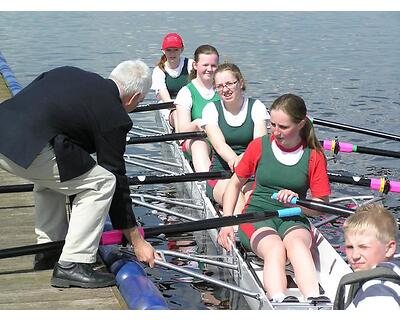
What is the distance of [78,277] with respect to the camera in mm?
4770

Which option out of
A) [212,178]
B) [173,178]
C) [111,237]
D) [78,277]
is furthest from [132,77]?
[212,178]

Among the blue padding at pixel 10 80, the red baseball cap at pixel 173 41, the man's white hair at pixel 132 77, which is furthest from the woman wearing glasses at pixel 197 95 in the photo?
the blue padding at pixel 10 80

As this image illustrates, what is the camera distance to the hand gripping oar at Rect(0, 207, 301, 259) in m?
4.80

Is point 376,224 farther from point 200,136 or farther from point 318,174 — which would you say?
point 200,136

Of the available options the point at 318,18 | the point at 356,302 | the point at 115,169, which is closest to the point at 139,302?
the point at 115,169

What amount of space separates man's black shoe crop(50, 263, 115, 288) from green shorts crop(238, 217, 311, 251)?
1.23 meters

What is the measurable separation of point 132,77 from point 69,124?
45cm

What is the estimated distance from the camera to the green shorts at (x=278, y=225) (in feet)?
18.2

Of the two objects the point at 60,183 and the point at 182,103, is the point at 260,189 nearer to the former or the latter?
the point at 60,183

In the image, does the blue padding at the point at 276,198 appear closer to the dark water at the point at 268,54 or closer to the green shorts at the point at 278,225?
the green shorts at the point at 278,225

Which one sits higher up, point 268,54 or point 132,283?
point 268,54

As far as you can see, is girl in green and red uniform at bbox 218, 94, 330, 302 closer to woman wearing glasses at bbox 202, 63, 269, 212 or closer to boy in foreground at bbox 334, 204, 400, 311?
woman wearing glasses at bbox 202, 63, 269, 212

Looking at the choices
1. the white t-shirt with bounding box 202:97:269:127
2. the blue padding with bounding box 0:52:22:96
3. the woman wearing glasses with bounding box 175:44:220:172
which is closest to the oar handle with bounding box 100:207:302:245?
the white t-shirt with bounding box 202:97:269:127

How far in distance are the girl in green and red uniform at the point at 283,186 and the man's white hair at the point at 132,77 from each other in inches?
46.7
